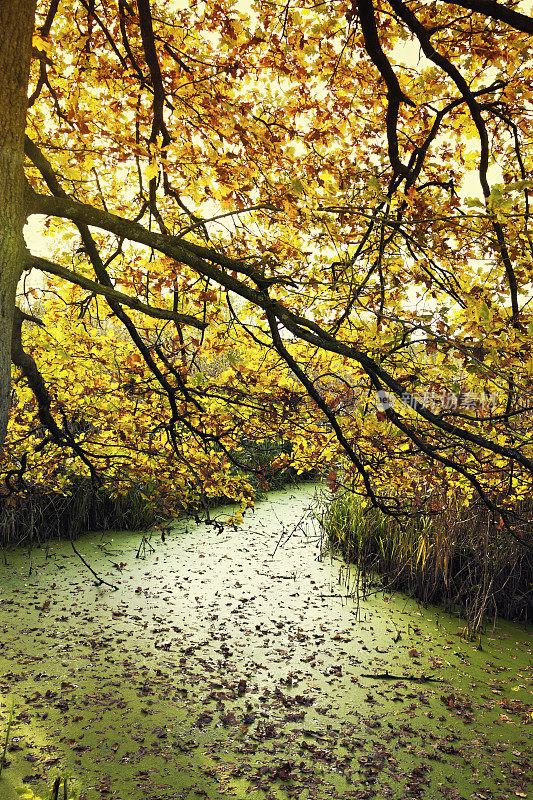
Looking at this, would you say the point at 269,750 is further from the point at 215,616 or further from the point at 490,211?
the point at 490,211

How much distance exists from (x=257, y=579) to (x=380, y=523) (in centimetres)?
104

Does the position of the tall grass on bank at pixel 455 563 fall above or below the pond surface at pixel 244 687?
above

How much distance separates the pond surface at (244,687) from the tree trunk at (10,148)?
1.32 m

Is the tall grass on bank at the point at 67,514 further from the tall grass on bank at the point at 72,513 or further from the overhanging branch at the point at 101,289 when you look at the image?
the overhanging branch at the point at 101,289

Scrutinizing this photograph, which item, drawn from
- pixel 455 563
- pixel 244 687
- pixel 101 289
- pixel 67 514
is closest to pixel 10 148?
pixel 101 289

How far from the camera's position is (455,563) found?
12.0ft

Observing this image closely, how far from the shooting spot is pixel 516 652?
3018mm

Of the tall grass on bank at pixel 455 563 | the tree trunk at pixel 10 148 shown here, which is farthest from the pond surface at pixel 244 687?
the tree trunk at pixel 10 148

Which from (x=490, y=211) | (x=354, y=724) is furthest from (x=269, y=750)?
(x=490, y=211)

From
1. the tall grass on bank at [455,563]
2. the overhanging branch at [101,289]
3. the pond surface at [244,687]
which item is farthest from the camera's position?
the tall grass on bank at [455,563]

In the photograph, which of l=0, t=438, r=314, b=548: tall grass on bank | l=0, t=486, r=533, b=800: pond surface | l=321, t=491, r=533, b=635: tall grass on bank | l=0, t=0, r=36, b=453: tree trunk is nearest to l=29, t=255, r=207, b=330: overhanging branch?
l=0, t=0, r=36, b=453: tree trunk

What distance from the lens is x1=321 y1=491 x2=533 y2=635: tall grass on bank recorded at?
342cm

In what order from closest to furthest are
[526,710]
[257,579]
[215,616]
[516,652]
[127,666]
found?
1. [526,710]
2. [127,666]
3. [516,652]
4. [215,616]
5. [257,579]

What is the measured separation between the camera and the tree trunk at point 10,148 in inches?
49.8
